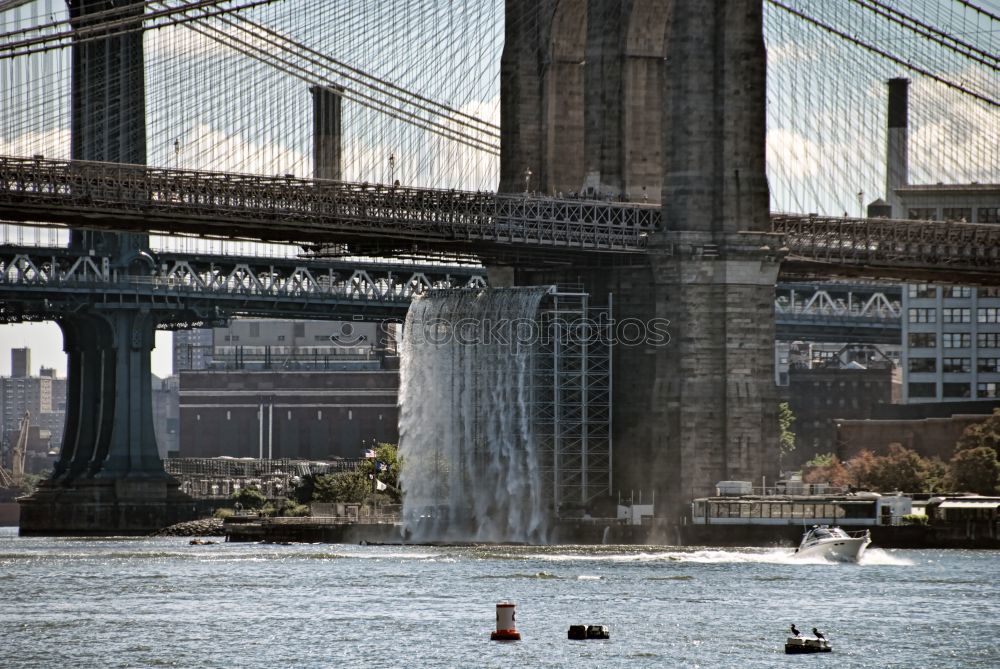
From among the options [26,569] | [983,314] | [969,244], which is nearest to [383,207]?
[26,569]

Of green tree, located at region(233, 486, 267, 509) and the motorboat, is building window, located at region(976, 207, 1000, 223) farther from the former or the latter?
the motorboat

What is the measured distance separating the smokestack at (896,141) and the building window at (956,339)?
1049 cm

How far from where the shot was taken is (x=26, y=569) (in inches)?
A: 3765

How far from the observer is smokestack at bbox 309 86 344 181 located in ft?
440

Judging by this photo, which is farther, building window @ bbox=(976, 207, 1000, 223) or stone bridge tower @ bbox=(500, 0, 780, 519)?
building window @ bbox=(976, 207, 1000, 223)

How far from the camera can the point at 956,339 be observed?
182 meters

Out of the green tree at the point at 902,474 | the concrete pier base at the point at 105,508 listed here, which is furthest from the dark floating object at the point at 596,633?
the concrete pier base at the point at 105,508

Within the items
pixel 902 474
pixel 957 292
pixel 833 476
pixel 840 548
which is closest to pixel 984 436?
pixel 902 474

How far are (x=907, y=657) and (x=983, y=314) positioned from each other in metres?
122

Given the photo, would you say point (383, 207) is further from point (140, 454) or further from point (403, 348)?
point (140, 454)

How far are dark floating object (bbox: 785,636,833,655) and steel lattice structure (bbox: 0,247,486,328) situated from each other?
3791 inches

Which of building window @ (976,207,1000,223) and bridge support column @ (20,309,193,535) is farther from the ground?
building window @ (976,207,1000,223)

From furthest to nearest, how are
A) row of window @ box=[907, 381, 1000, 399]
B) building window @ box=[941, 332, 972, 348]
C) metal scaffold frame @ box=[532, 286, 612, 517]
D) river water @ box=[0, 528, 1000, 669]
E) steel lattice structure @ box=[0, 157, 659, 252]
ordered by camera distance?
building window @ box=[941, 332, 972, 348] < row of window @ box=[907, 381, 1000, 399] < metal scaffold frame @ box=[532, 286, 612, 517] < steel lattice structure @ box=[0, 157, 659, 252] < river water @ box=[0, 528, 1000, 669]

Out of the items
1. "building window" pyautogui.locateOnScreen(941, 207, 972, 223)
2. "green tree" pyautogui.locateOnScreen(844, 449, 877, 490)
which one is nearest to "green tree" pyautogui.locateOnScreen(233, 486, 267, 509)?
"green tree" pyautogui.locateOnScreen(844, 449, 877, 490)
